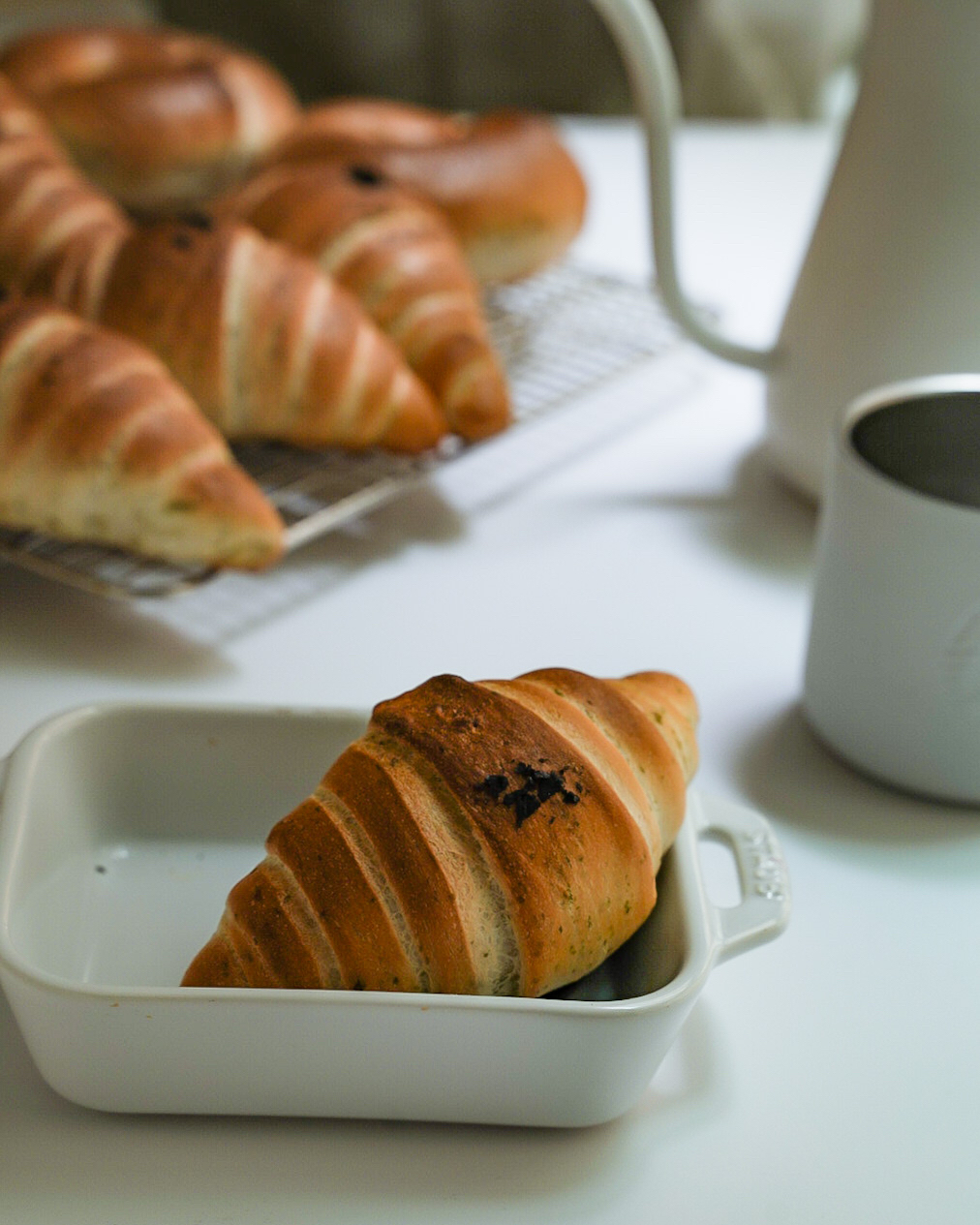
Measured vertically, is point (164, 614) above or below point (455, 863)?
below

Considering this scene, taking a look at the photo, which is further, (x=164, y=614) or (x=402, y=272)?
(x=402, y=272)

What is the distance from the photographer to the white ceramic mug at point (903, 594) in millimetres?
476

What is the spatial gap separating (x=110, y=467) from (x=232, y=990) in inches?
12.7

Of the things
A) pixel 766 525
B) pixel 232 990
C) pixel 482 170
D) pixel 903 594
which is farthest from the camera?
pixel 482 170

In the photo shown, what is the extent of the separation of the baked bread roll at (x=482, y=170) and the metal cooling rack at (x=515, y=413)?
42 millimetres

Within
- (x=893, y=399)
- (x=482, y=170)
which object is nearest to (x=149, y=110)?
(x=482, y=170)

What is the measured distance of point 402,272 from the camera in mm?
764

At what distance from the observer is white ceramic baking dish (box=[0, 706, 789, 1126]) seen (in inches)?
13.0

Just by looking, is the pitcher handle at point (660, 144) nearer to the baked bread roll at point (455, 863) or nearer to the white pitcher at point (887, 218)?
the white pitcher at point (887, 218)

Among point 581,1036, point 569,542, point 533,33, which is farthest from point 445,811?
point 533,33

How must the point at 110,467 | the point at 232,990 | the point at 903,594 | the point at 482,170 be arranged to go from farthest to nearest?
the point at 482,170, the point at 110,467, the point at 903,594, the point at 232,990

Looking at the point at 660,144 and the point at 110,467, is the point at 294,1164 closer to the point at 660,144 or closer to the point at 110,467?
the point at 110,467

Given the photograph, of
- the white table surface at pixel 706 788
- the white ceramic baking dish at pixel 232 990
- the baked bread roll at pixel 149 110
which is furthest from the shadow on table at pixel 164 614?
the baked bread roll at pixel 149 110

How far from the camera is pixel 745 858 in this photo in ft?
1.39
